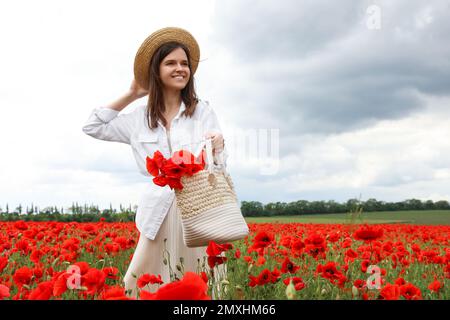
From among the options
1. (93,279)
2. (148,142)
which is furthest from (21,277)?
(148,142)

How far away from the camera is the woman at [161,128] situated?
9.84 feet

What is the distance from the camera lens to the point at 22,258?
4691mm

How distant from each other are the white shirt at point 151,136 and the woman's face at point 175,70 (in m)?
0.17

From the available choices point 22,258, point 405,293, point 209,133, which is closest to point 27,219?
point 22,258

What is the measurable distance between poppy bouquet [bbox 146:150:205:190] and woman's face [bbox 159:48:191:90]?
94 cm

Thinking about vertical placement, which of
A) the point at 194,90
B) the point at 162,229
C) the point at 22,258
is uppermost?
the point at 194,90

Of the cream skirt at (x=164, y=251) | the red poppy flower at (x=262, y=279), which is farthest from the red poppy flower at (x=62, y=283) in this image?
the cream skirt at (x=164, y=251)

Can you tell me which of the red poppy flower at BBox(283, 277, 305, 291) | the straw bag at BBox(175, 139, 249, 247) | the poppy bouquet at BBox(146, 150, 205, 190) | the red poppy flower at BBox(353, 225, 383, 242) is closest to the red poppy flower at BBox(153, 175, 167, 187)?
the poppy bouquet at BBox(146, 150, 205, 190)

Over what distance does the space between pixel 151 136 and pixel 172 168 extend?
0.85 meters

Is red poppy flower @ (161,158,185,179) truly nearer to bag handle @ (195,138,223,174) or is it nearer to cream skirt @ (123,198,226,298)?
bag handle @ (195,138,223,174)

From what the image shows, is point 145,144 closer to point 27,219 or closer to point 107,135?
point 107,135

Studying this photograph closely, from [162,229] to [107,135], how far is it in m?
0.81
